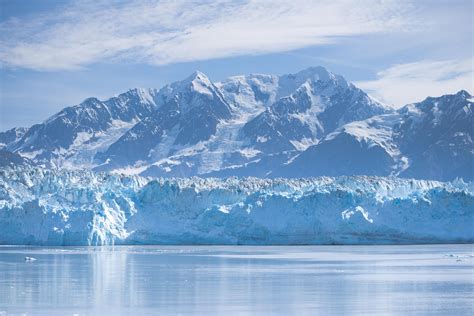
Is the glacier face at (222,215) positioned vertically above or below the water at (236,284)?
above

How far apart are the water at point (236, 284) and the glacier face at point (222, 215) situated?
8.04m

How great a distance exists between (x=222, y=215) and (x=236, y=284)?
99.9ft

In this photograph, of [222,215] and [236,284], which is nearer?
[236,284]

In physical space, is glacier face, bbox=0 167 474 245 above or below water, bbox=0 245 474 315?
above

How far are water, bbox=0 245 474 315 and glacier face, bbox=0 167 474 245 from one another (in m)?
8.04

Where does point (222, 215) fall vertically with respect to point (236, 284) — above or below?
above

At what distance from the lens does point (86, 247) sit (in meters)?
64.2

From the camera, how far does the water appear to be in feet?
89.3

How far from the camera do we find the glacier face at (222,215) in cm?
6278

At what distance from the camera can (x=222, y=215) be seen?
213 ft

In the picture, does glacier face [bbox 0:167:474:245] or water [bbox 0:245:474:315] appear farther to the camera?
glacier face [bbox 0:167:474:245]

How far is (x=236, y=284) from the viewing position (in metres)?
34.7

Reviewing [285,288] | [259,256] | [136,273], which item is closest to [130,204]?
[259,256]

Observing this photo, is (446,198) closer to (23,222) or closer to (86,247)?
(86,247)
